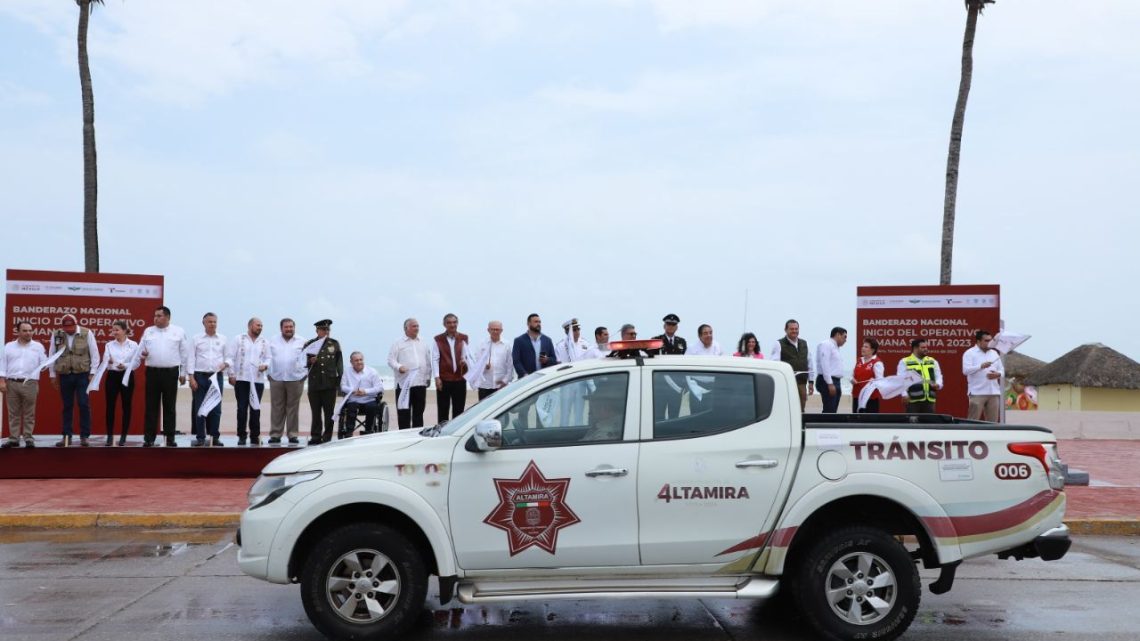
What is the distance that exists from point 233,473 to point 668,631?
8.99 meters

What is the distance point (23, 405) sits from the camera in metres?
14.7

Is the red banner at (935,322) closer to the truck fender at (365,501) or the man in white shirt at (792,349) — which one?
the man in white shirt at (792,349)

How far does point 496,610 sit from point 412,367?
8480 millimetres

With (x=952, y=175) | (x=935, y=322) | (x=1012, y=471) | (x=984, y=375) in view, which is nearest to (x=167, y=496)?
(x=1012, y=471)

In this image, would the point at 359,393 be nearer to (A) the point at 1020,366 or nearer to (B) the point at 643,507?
(B) the point at 643,507

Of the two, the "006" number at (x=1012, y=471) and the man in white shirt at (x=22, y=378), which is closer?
the "006" number at (x=1012, y=471)

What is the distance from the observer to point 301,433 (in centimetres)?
2295

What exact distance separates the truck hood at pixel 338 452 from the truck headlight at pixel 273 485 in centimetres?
3

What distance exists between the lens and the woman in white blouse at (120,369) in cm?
1509

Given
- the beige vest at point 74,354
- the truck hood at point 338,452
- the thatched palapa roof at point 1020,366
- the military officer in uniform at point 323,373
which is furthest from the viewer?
the thatched palapa roof at point 1020,366

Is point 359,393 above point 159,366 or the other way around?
the other way around

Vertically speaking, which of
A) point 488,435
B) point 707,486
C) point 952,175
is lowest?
point 707,486

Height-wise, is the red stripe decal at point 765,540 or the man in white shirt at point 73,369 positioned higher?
the man in white shirt at point 73,369

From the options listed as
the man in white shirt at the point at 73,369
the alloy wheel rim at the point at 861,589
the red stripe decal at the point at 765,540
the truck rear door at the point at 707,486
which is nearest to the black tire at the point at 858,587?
the alloy wheel rim at the point at 861,589
